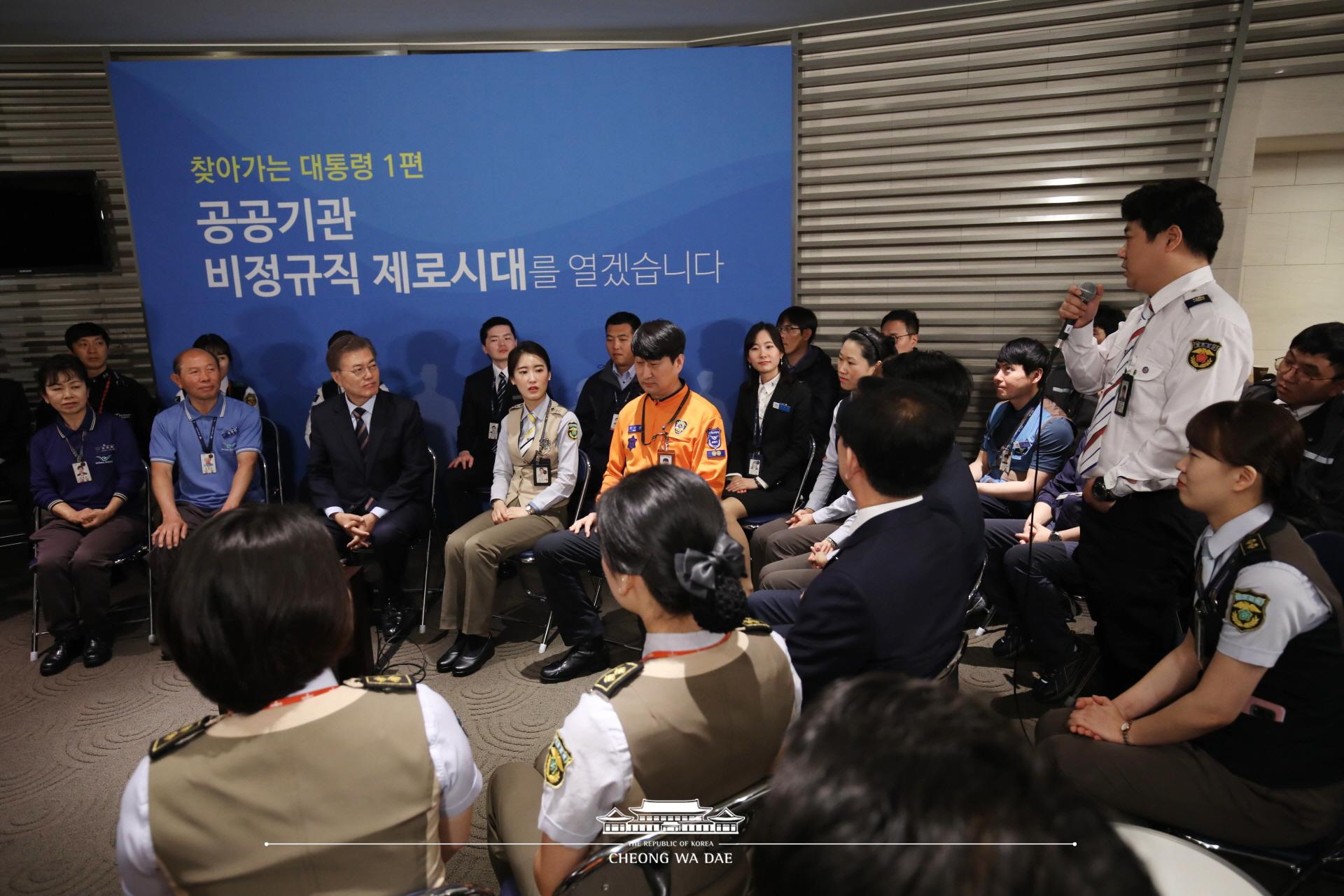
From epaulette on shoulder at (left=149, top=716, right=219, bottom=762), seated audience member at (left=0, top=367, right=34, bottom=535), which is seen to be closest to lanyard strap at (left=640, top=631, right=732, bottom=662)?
epaulette on shoulder at (left=149, top=716, right=219, bottom=762)

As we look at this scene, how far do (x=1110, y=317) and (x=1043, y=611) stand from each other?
2149 millimetres

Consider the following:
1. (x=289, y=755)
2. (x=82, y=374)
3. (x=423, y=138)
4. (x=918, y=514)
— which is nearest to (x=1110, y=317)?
(x=918, y=514)

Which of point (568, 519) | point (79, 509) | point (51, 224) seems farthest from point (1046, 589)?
point (51, 224)

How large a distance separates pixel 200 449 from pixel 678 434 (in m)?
2.71

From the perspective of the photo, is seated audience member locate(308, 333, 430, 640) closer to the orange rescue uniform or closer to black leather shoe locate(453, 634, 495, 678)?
black leather shoe locate(453, 634, 495, 678)

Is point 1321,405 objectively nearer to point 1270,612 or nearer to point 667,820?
point 1270,612

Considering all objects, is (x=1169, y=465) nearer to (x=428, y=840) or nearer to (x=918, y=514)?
(x=918, y=514)

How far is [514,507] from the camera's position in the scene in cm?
404

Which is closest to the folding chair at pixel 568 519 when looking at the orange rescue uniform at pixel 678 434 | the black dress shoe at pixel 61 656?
the orange rescue uniform at pixel 678 434

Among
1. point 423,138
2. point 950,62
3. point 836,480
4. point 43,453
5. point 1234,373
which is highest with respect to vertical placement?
point 950,62

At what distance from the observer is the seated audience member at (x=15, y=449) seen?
15.7 ft

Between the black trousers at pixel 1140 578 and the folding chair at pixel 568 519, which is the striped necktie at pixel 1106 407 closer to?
the black trousers at pixel 1140 578

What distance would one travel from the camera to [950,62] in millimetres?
4465

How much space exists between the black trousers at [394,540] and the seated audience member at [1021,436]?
9.47 feet
